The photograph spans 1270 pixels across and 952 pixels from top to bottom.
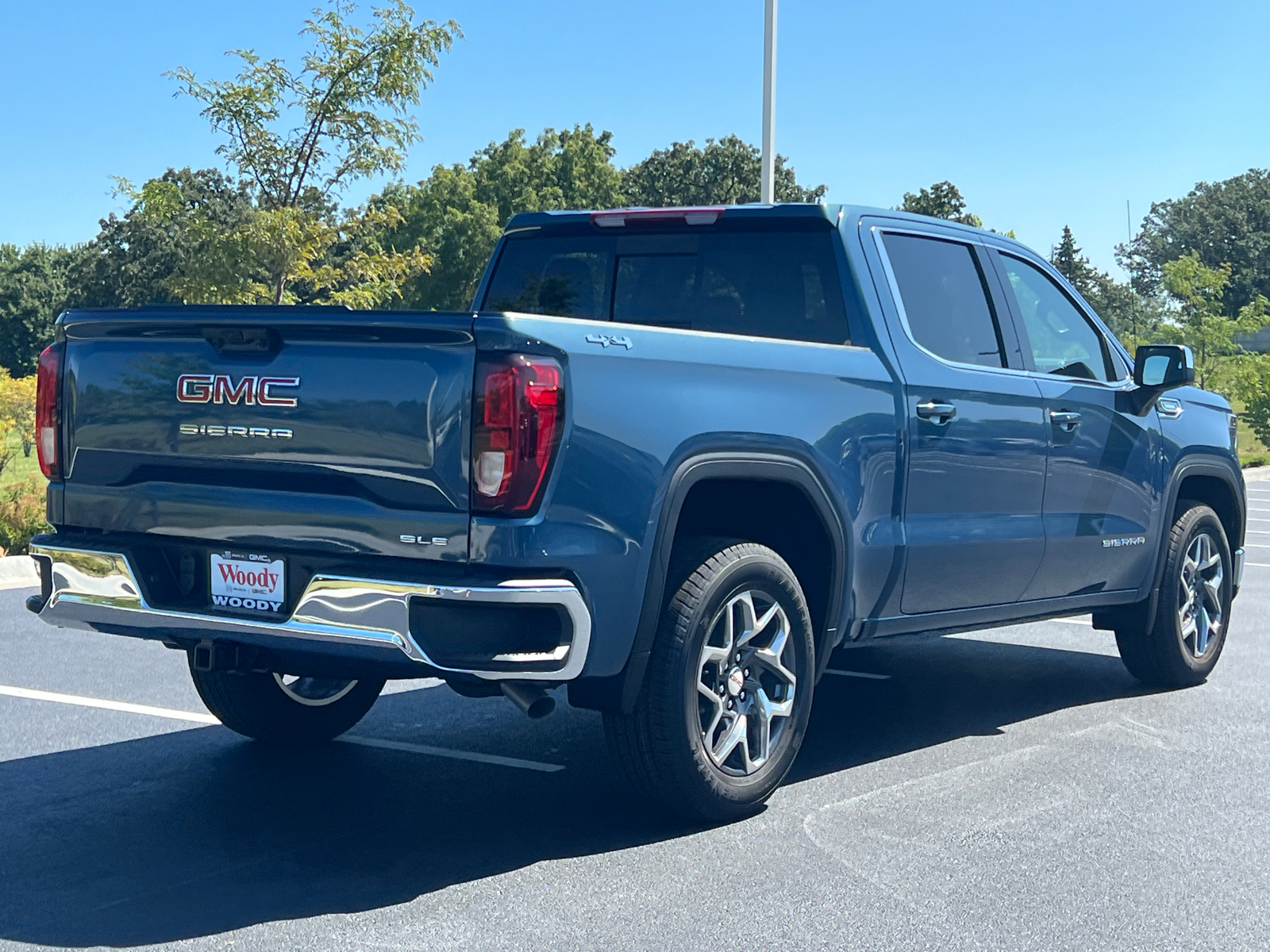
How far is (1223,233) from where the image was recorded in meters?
96.6

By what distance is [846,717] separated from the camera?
6742 millimetres

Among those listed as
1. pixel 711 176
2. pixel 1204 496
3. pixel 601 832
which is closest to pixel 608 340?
pixel 601 832

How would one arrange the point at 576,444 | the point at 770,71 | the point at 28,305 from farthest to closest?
the point at 28,305
the point at 770,71
the point at 576,444

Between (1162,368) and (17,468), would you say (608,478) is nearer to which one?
(1162,368)

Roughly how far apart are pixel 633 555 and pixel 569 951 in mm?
1172

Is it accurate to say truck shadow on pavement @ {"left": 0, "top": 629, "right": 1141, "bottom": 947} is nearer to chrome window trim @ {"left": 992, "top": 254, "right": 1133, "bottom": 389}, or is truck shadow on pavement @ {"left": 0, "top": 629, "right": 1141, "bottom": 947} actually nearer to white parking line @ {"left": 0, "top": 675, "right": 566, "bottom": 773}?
white parking line @ {"left": 0, "top": 675, "right": 566, "bottom": 773}

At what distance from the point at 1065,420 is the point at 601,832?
9.42 feet

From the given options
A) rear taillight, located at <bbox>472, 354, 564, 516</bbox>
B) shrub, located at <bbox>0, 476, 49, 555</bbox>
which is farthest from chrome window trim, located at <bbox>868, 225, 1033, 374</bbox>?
shrub, located at <bbox>0, 476, 49, 555</bbox>

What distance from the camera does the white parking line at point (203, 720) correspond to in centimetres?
578

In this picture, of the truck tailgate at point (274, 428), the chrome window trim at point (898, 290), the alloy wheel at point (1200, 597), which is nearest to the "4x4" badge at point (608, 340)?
the truck tailgate at point (274, 428)

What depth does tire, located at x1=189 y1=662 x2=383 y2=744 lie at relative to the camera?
5723 millimetres

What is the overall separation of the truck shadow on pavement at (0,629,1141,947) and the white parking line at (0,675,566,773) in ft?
0.26

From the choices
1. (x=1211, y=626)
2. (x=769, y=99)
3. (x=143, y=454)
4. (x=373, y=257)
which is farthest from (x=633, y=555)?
(x=373, y=257)

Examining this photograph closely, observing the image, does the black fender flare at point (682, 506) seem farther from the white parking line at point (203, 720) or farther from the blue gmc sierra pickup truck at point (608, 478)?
the white parking line at point (203, 720)
